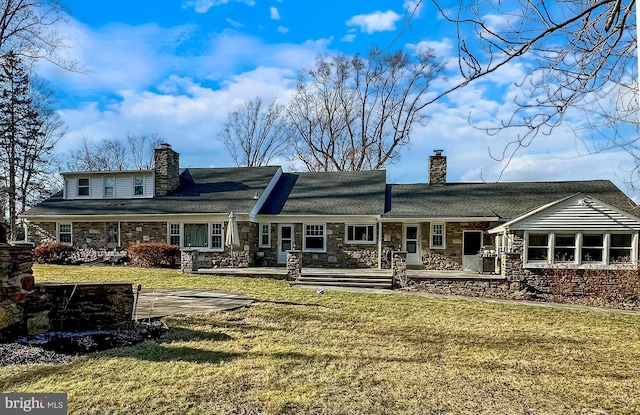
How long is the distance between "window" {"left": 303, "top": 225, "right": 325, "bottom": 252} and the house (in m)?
0.04

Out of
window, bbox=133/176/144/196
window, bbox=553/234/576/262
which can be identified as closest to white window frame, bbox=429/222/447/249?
window, bbox=553/234/576/262

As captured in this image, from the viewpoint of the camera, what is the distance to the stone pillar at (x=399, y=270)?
1381 cm

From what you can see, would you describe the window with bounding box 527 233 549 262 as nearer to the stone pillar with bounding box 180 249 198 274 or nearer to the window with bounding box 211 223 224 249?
the stone pillar with bounding box 180 249 198 274

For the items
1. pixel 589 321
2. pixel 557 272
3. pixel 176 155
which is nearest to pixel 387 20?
pixel 589 321

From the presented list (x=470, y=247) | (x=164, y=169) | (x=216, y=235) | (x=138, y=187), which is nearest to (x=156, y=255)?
(x=216, y=235)

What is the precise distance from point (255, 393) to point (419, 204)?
1542 centimetres

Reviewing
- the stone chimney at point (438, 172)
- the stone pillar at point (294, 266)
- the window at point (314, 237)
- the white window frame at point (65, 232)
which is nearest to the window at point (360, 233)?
the window at point (314, 237)

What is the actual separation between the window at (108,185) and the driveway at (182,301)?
11770 mm

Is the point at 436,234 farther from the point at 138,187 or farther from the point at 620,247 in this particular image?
the point at 138,187

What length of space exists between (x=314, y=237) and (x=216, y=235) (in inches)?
172

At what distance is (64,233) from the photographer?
1953cm

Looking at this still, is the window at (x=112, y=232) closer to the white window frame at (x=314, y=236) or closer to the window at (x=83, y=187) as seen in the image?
the window at (x=83, y=187)

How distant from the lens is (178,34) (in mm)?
6938

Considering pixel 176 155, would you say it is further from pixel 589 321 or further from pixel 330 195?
pixel 589 321
